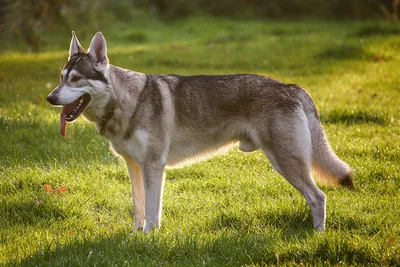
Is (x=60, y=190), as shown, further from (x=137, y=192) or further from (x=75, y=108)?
(x=75, y=108)

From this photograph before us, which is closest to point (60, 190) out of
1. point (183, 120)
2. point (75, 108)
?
point (75, 108)

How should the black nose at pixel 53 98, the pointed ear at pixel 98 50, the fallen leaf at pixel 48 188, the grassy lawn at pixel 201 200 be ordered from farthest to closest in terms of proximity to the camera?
the fallen leaf at pixel 48 188 < the pointed ear at pixel 98 50 < the black nose at pixel 53 98 < the grassy lawn at pixel 201 200

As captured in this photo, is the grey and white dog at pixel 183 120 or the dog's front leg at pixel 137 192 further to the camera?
the dog's front leg at pixel 137 192

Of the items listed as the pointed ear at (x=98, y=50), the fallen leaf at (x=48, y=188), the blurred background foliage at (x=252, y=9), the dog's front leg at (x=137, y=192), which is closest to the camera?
the pointed ear at (x=98, y=50)

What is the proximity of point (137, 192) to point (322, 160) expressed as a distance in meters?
1.88

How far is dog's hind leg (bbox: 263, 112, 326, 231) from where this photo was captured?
16.5 ft

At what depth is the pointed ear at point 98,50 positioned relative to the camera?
502cm

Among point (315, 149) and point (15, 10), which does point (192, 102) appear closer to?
point (315, 149)

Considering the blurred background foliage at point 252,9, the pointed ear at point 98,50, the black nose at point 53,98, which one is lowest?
the blurred background foliage at point 252,9

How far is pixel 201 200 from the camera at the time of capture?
19.4 ft

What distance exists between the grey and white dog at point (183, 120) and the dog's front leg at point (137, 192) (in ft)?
0.04

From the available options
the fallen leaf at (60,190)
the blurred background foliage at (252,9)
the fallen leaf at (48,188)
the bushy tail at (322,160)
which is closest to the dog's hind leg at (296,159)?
the bushy tail at (322,160)

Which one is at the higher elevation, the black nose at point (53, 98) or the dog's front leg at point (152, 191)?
the black nose at point (53, 98)

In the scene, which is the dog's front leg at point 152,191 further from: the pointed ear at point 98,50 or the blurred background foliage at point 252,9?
the blurred background foliage at point 252,9
